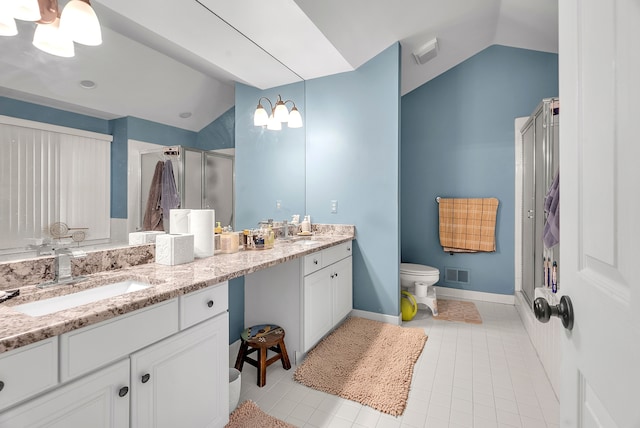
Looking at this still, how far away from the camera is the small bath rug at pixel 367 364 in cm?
177

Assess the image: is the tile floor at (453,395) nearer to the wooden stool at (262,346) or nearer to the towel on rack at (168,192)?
the wooden stool at (262,346)

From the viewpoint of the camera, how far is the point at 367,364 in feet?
6.86

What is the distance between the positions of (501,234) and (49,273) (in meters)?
3.80

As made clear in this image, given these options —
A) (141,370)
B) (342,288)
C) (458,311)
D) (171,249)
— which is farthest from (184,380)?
(458,311)

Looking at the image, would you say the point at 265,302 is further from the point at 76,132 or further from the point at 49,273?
the point at 76,132

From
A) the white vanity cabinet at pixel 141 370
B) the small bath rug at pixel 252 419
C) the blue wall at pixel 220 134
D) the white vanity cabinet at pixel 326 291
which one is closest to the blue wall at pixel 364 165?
the white vanity cabinet at pixel 326 291

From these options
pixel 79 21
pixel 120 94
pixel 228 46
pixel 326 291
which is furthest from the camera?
pixel 326 291

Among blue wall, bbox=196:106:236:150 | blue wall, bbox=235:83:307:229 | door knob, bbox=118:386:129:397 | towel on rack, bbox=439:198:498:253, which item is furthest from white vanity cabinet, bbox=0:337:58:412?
towel on rack, bbox=439:198:498:253

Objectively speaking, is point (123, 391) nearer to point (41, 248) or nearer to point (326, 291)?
point (41, 248)

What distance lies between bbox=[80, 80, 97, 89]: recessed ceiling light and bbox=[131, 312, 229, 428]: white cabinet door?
3.60ft

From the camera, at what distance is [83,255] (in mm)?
1259

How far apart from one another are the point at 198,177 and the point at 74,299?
88 cm

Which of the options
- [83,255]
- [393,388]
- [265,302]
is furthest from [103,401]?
[393,388]

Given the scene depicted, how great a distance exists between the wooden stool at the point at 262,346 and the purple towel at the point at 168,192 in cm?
86
